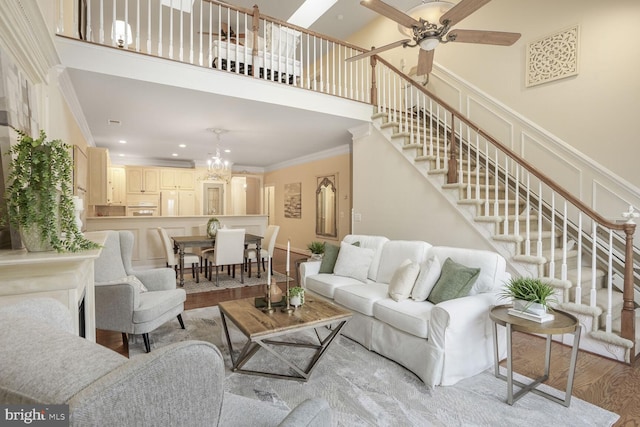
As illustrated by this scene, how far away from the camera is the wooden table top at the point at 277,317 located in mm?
2193

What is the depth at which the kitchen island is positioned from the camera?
576 cm

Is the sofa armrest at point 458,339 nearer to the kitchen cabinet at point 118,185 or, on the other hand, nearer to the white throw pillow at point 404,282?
the white throw pillow at point 404,282

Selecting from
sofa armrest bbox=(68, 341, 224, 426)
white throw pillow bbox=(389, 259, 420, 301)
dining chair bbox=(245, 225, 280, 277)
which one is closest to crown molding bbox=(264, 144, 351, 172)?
dining chair bbox=(245, 225, 280, 277)

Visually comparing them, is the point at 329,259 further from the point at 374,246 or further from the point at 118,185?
the point at 118,185

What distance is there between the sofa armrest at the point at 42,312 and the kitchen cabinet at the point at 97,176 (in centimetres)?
486

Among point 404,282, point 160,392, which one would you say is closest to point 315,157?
point 404,282

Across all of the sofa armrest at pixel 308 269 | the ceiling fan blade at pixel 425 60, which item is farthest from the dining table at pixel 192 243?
the ceiling fan blade at pixel 425 60

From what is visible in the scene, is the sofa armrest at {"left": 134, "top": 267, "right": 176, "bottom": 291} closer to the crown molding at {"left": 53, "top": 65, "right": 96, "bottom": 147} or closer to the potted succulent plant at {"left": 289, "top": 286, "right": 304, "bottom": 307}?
the potted succulent plant at {"left": 289, "top": 286, "right": 304, "bottom": 307}

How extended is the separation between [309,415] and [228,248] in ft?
Answer: 14.9

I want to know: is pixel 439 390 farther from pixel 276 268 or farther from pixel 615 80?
pixel 276 268

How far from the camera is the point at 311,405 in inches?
40.4

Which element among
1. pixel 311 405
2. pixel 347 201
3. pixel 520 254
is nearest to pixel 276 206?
pixel 347 201

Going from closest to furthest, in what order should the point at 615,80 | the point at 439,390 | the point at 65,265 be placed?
the point at 65,265
the point at 439,390
the point at 615,80

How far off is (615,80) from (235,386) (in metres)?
4.97
